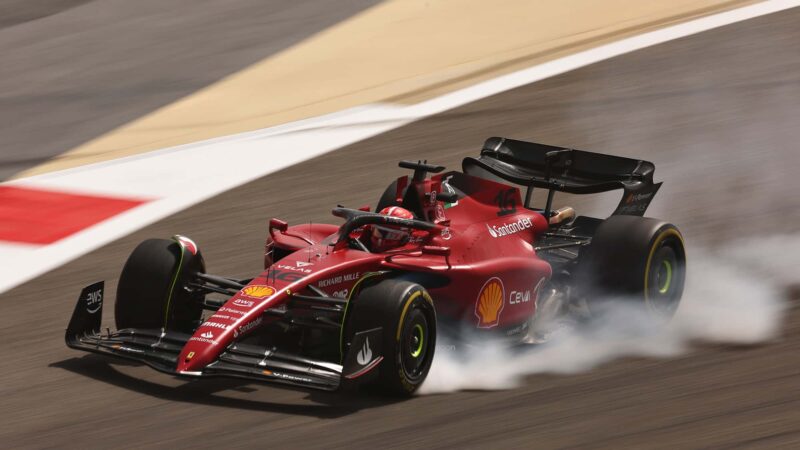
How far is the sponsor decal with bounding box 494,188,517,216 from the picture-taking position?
370 inches

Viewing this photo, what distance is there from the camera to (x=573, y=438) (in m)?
7.18

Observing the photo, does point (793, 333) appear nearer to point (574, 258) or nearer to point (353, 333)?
point (574, 258)

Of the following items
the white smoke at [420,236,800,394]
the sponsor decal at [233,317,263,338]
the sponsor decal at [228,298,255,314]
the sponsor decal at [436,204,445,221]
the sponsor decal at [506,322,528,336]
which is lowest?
the white smoke at [420,236,800,394]

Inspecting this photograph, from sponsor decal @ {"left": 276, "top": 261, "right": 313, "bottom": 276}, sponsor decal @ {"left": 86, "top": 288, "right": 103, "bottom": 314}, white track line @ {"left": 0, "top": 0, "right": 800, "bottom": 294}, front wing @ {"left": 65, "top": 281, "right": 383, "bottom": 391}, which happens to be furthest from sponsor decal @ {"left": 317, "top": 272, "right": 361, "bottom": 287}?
white track line @ {"left": 0, "top": 0, "right": 800, "bottom": 294}

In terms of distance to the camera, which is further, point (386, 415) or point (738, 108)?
point (738, 108)

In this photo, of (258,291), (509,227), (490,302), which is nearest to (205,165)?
(509,227)

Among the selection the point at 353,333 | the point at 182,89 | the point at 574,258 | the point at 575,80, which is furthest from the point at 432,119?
the point at 353,333

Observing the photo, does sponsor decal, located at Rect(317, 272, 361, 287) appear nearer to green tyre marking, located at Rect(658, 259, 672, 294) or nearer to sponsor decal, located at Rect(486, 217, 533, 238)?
sponsor decal, located at Rect(486, 217, 533, 238)

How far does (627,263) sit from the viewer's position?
9133 millimetres

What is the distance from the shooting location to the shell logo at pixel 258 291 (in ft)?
26.1

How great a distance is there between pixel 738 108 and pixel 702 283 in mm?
5508

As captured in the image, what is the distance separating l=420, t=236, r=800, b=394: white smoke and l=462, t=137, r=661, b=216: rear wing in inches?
37.2

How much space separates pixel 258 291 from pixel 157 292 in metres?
0.91

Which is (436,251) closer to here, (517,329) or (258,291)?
(517,329)
